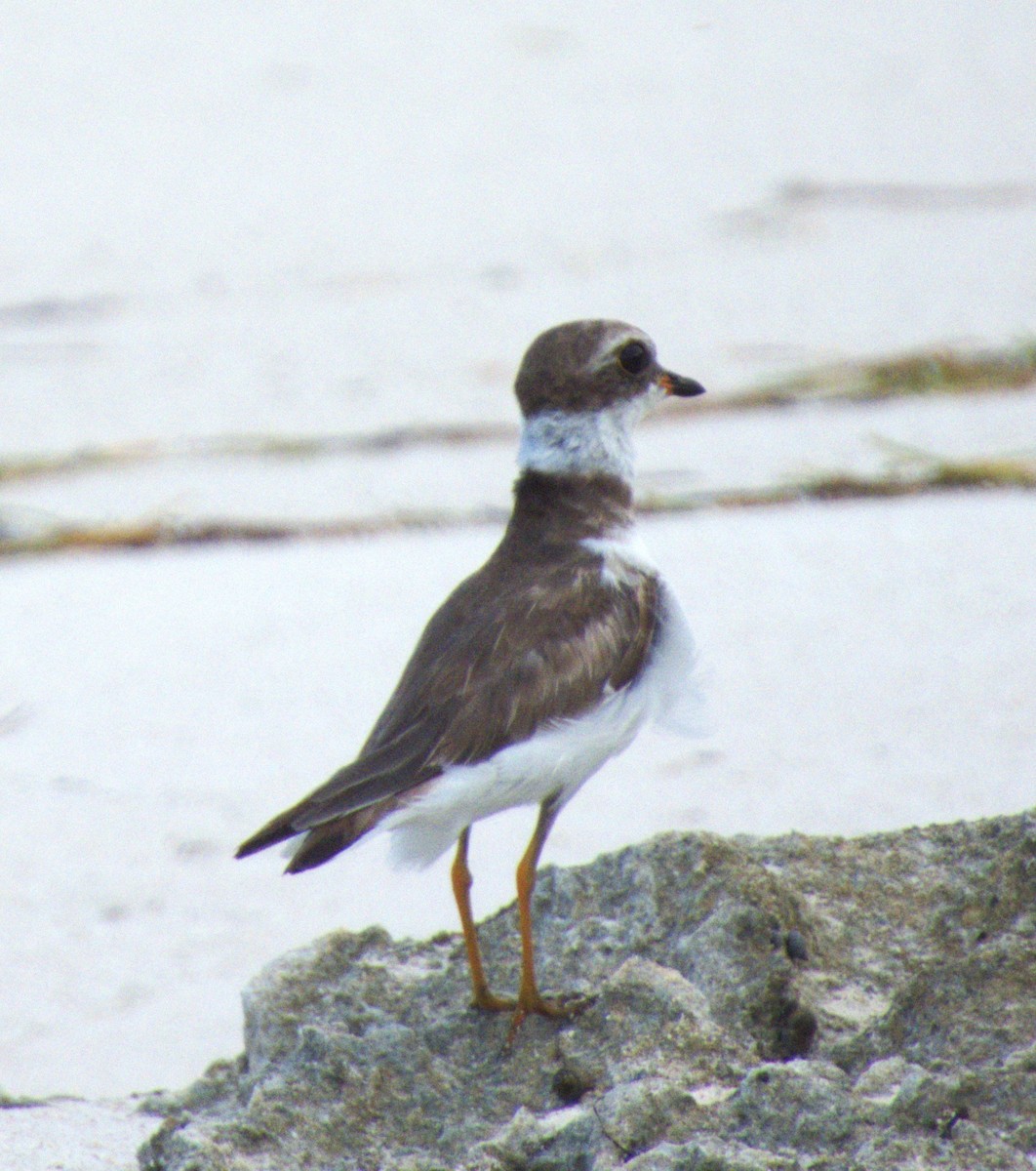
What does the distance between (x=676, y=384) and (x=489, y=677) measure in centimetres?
85

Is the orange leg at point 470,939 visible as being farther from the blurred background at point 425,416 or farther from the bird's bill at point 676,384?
the bird's bill at point 676,384

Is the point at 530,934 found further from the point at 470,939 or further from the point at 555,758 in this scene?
the point at 555,758

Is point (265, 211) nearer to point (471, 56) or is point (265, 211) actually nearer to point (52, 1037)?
point (471, 56)

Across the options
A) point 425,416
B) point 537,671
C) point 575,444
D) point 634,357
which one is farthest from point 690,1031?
point 425,416

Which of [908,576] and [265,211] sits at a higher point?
[265,211]

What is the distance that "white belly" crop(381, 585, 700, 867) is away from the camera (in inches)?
115

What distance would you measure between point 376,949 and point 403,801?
27 cm

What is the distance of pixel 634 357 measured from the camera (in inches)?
137

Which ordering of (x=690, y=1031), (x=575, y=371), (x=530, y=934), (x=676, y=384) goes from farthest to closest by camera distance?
(x=676, y=384) → (x=575, y=371) → (x=530, y=934) → (x=690, y=1031)

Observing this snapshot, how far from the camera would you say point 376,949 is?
3.01 m

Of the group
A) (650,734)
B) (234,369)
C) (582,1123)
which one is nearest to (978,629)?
(650,734)

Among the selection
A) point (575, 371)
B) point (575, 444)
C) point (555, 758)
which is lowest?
point (555, 758)

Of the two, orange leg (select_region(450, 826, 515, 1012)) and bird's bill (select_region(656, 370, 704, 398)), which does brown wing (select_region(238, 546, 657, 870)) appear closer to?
orange leg (select_region(450, 826, 515, 1012))

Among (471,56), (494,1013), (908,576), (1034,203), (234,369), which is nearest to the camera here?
(494,1013)
